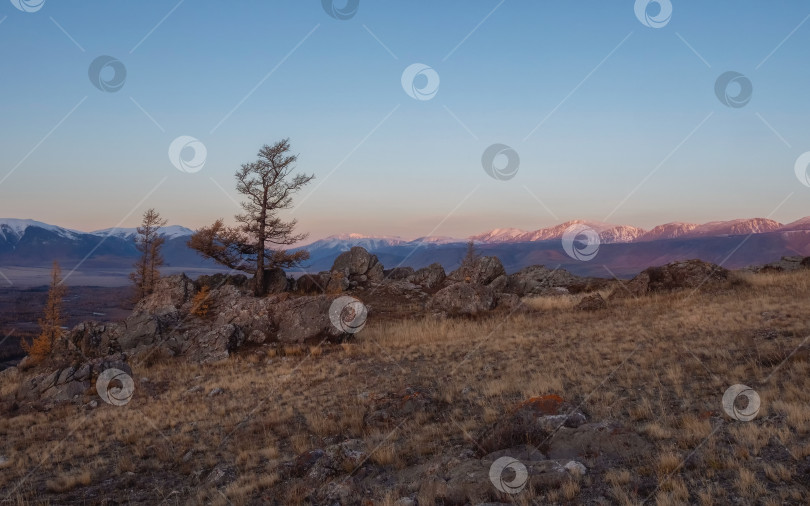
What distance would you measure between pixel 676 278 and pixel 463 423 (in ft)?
78.1

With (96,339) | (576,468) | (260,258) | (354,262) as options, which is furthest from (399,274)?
(576,468)

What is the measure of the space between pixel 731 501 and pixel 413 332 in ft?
58.1

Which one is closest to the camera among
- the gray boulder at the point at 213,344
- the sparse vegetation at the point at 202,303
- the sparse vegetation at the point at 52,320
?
the gray boulder at the point at 213,344

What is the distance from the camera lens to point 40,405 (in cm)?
1638

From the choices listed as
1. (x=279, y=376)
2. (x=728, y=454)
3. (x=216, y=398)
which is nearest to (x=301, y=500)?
(x=728, y=454)

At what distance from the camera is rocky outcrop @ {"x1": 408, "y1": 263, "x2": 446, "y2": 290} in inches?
1471

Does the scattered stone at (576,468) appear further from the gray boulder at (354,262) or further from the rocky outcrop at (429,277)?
the gray boulder at (354,262)

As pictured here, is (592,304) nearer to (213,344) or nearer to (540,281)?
(540,281)

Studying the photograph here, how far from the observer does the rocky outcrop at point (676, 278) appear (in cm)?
2675

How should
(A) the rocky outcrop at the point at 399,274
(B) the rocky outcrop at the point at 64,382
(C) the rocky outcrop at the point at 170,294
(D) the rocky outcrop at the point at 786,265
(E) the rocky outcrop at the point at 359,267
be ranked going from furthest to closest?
1. (A) the rocky outcrop at the point at 399,274
2. (E) the rocky outcrop at the point at 359,267
3. (D) the rocky outcrop at the point at 786,265
4. (C) the rocky outcrop at the point at 170,294
5. (B) the rocky outcrop at the point at 64,382

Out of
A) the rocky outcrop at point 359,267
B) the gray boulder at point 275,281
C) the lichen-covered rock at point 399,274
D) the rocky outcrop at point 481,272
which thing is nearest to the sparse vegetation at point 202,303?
the gray boulder at point 275,281

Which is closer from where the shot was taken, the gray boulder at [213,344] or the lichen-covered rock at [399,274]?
the gray boulder at [213,344]

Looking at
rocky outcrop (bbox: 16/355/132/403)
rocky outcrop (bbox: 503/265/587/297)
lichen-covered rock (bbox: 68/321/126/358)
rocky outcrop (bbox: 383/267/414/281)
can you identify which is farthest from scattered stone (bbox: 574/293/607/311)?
lichen-covered rock (bbox: 68/321/126/358)

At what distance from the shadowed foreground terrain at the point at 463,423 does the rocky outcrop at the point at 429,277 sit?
55.6 feet
